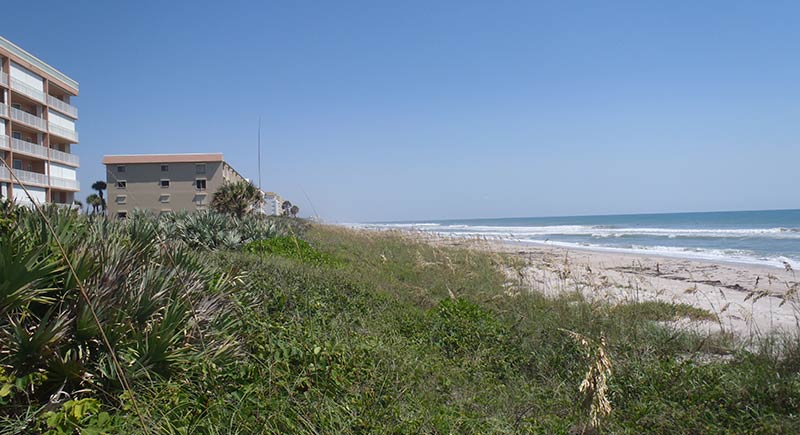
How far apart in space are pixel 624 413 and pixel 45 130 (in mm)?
44889

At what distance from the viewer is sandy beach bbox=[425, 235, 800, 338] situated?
6.86 metres

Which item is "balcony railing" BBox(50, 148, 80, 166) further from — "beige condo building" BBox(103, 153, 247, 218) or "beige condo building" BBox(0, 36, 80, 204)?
"beige condo building" BBox(103, 153, 247, 218)

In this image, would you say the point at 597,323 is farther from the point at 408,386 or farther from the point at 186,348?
the point at 186,348

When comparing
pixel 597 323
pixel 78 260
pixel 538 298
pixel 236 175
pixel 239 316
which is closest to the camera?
pixel 78 260

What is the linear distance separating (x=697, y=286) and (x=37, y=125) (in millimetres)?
43039

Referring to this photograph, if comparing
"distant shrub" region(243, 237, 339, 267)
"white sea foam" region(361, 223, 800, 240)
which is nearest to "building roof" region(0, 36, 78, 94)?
"white sea foam" region(361, 223, 800, 240)

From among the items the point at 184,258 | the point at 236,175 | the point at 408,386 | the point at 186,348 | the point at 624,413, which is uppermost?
the point at 236,175

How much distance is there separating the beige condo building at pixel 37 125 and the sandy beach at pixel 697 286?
33.3m

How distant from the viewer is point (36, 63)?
120ft

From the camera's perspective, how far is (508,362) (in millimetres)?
5238

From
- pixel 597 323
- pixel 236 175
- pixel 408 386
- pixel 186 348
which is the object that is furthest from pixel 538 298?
pixel 236 175

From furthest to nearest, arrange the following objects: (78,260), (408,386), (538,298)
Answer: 1. (538,298)
2. (408,386)
3. (78,260)

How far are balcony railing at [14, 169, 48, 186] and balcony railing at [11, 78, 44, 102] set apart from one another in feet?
18.7

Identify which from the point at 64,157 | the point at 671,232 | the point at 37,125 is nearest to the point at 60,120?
the point at 64,157
